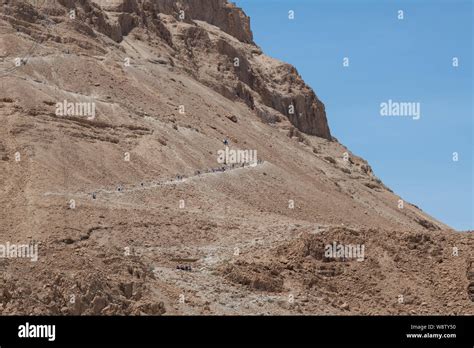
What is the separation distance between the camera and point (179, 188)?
4922 cm

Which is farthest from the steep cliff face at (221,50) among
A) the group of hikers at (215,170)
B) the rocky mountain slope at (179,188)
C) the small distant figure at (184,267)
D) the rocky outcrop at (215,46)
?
the small distant figure at (184,267)

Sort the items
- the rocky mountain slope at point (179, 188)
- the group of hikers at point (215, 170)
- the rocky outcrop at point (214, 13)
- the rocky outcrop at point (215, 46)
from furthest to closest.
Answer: the rocky outcrop at point (214, 13) < the rocky outcrop at point (215, 46) < the group of hikers at point (215, 170) < the rocky mountain slope at point (179, 188)

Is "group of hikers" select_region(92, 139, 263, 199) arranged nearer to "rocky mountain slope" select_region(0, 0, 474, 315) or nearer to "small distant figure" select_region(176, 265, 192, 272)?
"rocky mountain slope" select_region(0, 0, 474, 315)

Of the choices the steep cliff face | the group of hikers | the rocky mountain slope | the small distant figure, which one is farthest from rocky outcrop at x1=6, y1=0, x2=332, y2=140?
the small distant figure

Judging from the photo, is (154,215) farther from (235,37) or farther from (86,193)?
(235,37)

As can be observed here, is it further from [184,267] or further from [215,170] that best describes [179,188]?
[184,267]

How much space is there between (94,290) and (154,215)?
17691mm

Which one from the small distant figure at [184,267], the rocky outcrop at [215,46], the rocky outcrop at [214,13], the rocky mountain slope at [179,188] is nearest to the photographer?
the rocky mountain slope at [179,188]

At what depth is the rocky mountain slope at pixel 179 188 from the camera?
30.1 m

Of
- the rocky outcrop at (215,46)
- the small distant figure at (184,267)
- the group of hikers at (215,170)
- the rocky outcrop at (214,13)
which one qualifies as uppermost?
the rocky outcrop at (214,13)

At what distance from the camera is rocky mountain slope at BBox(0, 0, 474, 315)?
30.1m

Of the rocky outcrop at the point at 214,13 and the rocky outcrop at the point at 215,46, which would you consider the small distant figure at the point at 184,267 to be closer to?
the rocky outcrop at the point at 215,46
